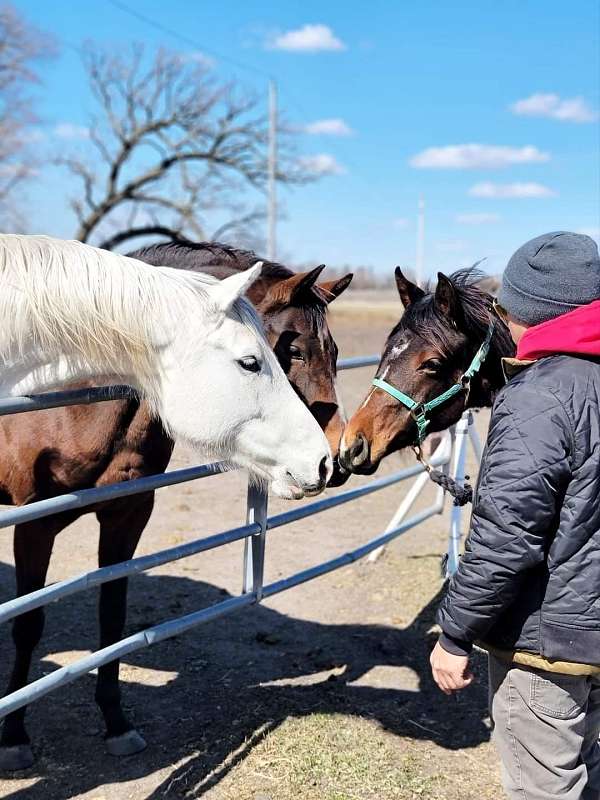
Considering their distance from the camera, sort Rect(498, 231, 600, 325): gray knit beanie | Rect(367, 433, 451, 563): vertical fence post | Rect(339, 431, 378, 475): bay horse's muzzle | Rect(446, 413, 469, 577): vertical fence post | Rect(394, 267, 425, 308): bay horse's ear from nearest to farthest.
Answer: Rect(498, 231, 600, 325): gray knit beanie < Rect(339, 431, 378, 475): bay horse's muzzle < Rect(394, 267, 425, 308): bay horse's ear < Rect(446, 413, 469, 577): vertical fence post < Rect(367, 433, 451, 563): vertical fence post

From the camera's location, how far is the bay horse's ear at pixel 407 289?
3029 mm

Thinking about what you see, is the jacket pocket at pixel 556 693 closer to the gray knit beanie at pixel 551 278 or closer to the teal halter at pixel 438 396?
the gray knit beanie at pixel 551 278

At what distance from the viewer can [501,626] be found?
68.8 inches

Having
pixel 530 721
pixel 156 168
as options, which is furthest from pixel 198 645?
pixel 156 168

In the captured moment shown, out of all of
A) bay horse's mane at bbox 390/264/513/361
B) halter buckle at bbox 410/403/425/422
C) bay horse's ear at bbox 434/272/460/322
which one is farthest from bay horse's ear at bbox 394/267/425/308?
halter buckle at bbox 410/403/425/422

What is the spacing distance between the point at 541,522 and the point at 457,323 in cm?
133

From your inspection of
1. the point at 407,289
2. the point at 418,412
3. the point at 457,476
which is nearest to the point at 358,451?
the point at 418,412

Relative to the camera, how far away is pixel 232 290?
2.17 metres

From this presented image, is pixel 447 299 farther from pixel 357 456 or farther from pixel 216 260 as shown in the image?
pixel 216 260

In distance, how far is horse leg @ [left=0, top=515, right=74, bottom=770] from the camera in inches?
102

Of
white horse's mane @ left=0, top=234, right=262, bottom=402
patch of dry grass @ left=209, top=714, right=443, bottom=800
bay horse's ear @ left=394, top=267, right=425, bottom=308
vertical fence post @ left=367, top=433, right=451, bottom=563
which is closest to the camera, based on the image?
white horse's mane @ left=0, top=234, right=262, bottom=402

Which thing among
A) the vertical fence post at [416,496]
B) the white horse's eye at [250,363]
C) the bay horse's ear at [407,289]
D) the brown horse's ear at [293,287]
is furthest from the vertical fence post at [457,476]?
the white horse's eye at [250,363]

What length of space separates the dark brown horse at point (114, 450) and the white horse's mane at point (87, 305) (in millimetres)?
494

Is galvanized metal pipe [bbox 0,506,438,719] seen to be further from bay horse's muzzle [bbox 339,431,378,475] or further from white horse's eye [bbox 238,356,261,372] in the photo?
white horse's eye [bbox 238,356,261,372]
